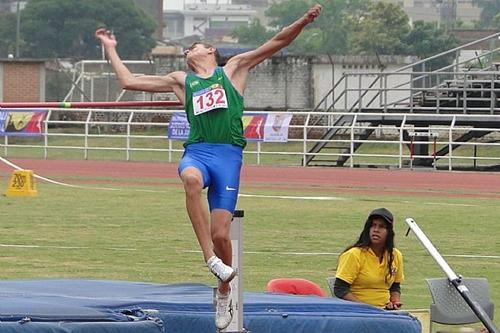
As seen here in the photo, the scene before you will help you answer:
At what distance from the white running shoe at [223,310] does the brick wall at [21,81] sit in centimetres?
4763

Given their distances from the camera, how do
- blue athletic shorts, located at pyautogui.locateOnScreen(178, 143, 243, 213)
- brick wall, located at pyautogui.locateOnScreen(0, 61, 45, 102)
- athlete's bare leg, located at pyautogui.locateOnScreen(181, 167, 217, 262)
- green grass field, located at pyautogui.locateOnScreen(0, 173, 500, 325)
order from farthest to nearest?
brick wall, located at pyautogui.locateOnScreen(0, 61, 45, 102), green grass field, located at pyautogui.locateOnScreen(0, 173, 500, 325), blue athletic shorts, located at pyautogui.locateOnScreen(178, 143, 243, 213), athlete's bare leg, located at pyautogui.locateOnScreen(181, 167, 217, 262)

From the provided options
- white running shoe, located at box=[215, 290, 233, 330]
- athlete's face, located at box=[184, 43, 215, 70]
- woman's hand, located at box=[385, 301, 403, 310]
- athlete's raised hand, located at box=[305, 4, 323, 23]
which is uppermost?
athlete's raised hand, located at box=[305, 4, 323, 23]

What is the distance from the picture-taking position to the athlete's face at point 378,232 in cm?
1079

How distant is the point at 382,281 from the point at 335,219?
430 inches

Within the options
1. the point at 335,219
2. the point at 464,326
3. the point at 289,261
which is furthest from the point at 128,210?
the point at 464,326

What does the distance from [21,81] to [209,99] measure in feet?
154

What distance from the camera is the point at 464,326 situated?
11.3m

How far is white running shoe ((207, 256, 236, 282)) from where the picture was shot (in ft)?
28.2

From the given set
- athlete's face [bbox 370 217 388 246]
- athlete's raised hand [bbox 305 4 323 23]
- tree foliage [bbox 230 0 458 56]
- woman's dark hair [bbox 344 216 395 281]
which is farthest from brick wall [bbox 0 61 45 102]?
athlete's raised hand [bbox 305 4 323 23]

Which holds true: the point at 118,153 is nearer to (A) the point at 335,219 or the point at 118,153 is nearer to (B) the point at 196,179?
(A) the point at 335,219

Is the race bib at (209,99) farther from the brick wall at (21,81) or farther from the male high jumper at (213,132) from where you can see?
the brick wall at (21,81)

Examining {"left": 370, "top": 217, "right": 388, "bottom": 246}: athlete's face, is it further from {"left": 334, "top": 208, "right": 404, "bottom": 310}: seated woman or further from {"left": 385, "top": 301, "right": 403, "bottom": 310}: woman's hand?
{"left": 385, "top": 301, "right": 403, "bottom": 310}: woman's hand

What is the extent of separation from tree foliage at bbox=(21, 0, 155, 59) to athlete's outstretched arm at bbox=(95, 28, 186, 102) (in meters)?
98.7

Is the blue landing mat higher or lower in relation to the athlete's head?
lower
